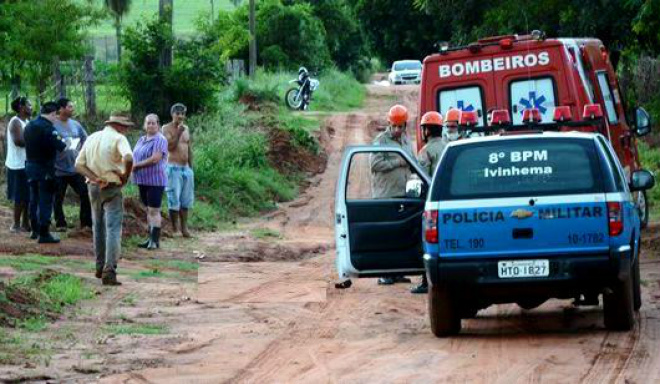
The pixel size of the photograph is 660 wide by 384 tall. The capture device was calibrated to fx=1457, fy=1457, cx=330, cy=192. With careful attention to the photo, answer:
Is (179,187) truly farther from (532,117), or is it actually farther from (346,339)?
(346,339)

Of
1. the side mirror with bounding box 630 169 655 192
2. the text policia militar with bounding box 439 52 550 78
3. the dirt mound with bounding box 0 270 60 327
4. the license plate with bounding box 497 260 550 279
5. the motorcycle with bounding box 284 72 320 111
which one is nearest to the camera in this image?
the license plate with bounding box 497 260 550 279

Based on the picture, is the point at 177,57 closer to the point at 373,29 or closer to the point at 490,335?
the point at 490,335

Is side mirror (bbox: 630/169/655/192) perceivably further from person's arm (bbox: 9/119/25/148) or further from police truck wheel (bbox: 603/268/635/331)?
person's arm (bbox: 9/119/25/148)

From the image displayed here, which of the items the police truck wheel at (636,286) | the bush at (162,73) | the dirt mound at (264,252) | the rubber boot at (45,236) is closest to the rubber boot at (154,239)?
the dirt mound at (264,252)

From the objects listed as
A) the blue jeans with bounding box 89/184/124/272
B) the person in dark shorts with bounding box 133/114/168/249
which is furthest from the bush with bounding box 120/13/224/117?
the blue jeans with bounding box 89/184/124/272

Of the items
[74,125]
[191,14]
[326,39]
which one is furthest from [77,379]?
[191,14]

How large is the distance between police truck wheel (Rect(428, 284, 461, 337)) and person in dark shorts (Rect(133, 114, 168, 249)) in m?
7.78

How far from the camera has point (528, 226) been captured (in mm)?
11680

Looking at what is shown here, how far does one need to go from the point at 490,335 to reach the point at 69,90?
21.9 meters

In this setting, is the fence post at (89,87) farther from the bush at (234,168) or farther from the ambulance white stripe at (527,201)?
the ambulance white stripe at (527,201)

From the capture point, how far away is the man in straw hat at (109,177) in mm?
15883

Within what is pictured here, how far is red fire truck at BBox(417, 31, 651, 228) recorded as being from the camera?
57.3ft

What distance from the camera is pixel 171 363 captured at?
442 inches

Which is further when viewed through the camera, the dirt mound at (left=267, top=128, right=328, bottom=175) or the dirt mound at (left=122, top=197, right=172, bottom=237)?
the dirt mound at (left=267, top=128, right=328, bottom=175)
